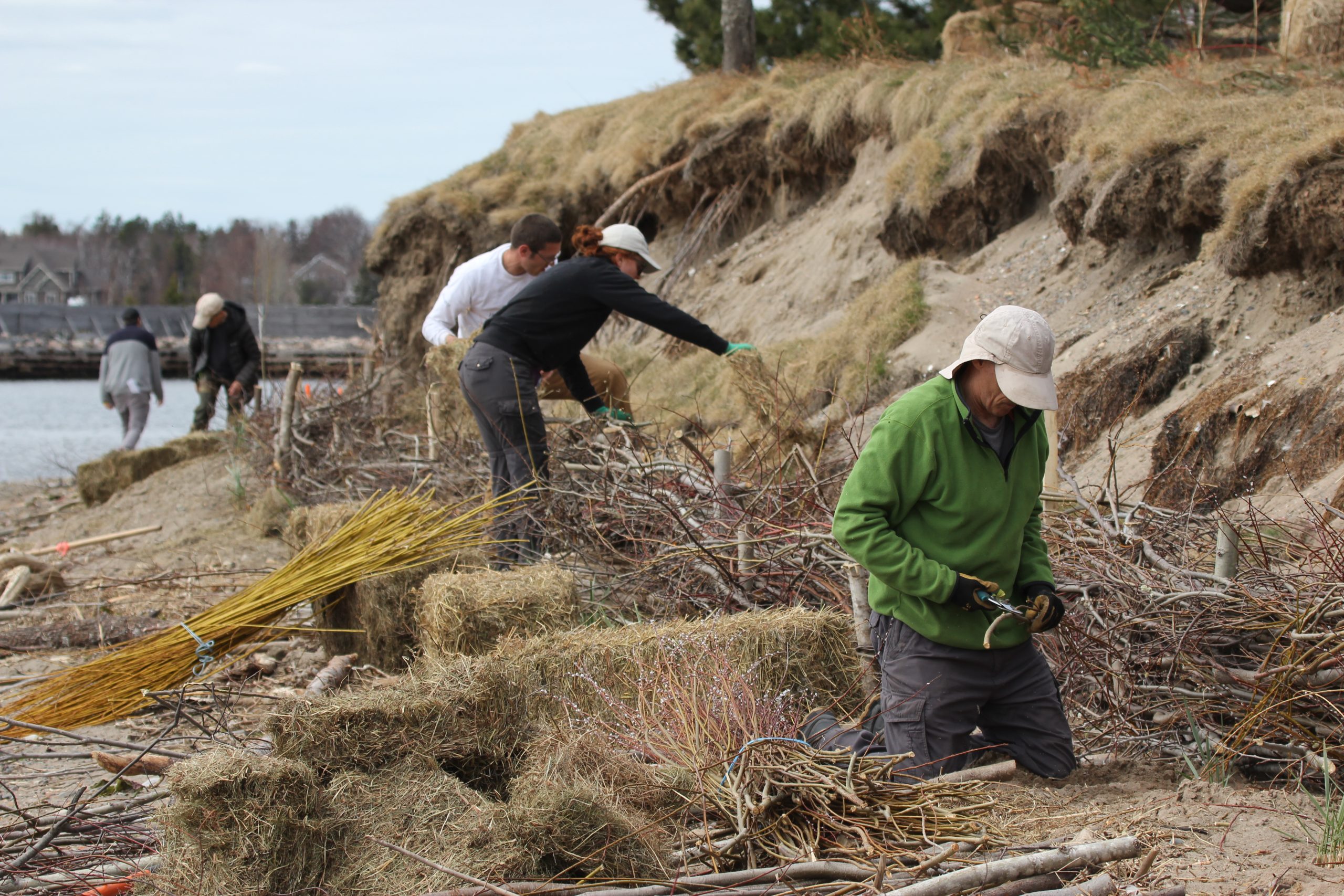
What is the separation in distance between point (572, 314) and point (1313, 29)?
574 centimetres

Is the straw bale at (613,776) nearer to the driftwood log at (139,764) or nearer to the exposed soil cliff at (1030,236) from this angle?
the driftwood log at (139,764)

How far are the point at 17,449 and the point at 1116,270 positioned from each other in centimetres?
2041

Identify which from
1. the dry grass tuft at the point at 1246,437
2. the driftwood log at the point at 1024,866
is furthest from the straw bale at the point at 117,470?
the driftwood log at the point at 1024,866

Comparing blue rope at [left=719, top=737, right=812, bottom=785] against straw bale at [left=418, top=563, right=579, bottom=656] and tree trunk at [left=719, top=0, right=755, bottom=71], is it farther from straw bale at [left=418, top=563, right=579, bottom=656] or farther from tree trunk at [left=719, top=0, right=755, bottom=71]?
tree trunk at [left=719, top=0, right=755, bottom=71]

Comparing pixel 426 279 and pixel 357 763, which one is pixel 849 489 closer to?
pixel 357 763

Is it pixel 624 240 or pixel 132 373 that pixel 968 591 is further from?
pixel 132 373

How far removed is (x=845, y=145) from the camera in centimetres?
1159

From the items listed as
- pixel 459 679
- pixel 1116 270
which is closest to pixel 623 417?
pixel 459 679

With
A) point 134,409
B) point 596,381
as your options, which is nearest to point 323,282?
point 134,409

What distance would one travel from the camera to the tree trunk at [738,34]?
1470 cm

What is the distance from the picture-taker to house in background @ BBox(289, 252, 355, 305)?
9600cm

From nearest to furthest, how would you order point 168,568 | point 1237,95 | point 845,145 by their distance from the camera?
point 1237,95, point 168,568, point 845,145

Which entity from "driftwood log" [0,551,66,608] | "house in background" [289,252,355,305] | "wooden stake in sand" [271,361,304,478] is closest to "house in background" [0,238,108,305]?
"house in background" [289,252,355,305]

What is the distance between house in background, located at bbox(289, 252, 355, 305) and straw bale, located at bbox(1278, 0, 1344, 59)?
8379cm
